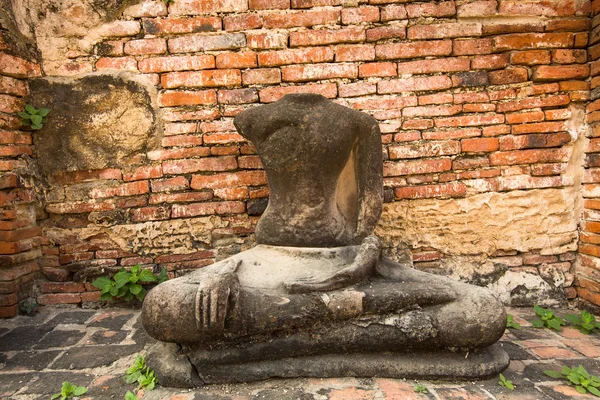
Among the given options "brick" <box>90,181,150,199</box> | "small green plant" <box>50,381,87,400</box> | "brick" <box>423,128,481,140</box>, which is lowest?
"small green plant" <box>50,381,87,400</box>

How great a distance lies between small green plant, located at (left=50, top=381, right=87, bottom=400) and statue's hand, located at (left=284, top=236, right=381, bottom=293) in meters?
1.09

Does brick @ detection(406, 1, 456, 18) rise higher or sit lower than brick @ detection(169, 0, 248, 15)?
lower

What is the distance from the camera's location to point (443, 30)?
104 inches

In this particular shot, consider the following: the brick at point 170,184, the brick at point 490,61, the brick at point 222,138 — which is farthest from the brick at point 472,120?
the brick at point 170,184

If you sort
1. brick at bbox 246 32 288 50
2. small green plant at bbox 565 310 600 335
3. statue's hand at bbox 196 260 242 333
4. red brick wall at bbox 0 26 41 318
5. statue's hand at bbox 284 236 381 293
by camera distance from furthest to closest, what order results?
brick at bbox 246 32 288 50 → red brick wall at bbox 0 26 41 318 → small green plant at bbox 565 310 600 335 → statue's hand at bbox 284 236 381 293 → statue's hand at bbox 196 260 242 333

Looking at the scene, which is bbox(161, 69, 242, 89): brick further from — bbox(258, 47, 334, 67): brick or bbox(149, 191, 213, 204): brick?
bbox(149, 191, 213, 204): brick

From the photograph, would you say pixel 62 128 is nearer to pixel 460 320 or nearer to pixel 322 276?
pixel 322 276

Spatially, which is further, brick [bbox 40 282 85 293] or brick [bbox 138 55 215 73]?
brick [bbox 40 282 85 293]

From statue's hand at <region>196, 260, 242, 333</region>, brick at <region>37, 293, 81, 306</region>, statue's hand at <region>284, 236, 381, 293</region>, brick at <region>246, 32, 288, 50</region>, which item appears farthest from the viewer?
brick at <region>37, 293, 81, 306</region>

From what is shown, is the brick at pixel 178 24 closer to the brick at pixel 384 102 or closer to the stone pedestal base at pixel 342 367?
the brick at pixel 384 102

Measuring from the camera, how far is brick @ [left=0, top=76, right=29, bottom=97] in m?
2.56

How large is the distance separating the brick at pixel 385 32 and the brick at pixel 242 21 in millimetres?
829

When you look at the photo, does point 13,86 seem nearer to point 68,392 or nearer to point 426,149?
point 68,392

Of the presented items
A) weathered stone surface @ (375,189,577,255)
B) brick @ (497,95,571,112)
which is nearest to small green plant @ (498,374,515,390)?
weathered stone surface @ (375,189,577,255)
